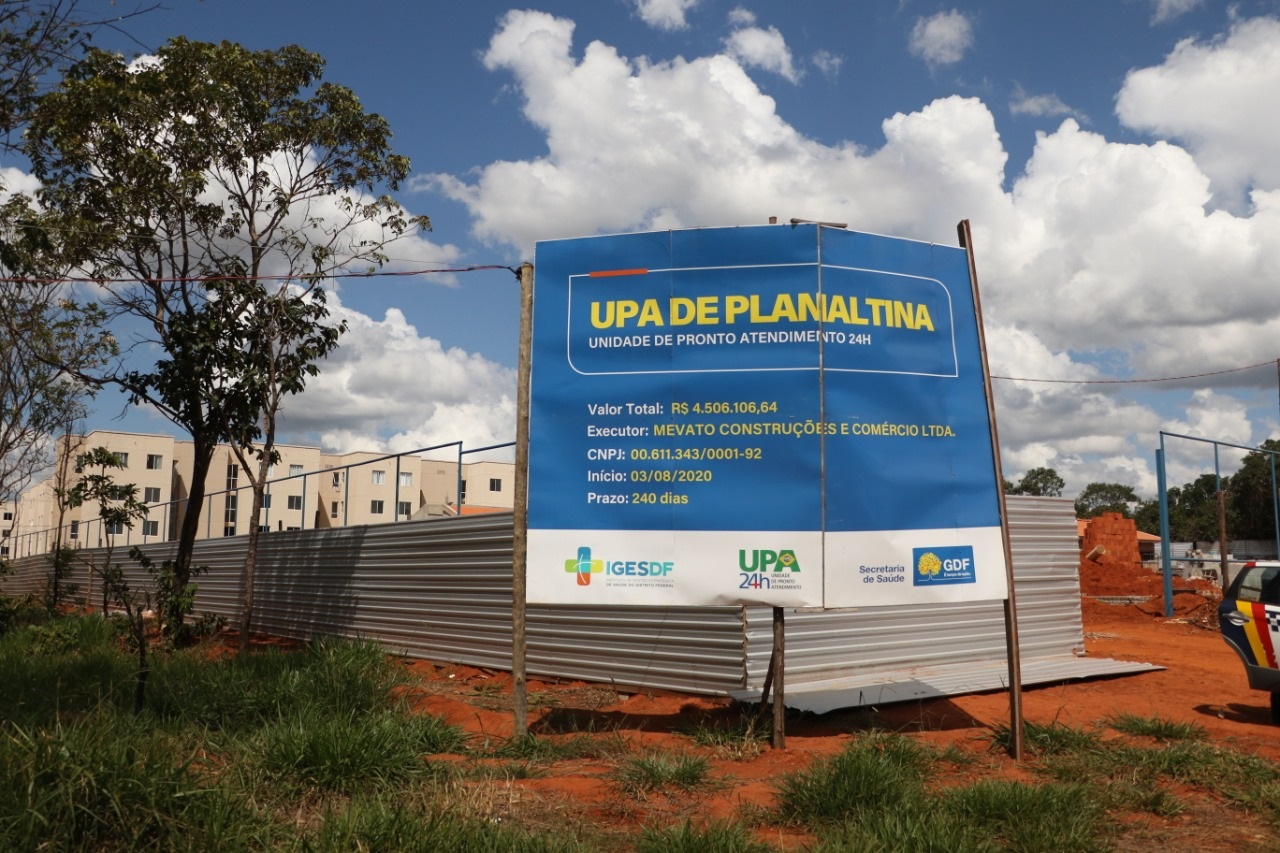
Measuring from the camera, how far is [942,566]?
7160 millimetres

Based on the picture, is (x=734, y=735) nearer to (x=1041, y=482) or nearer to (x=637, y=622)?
(x=637, y=622)

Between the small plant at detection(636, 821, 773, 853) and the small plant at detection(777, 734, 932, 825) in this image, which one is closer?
the small plant at detection(636, 821, 773, 853)

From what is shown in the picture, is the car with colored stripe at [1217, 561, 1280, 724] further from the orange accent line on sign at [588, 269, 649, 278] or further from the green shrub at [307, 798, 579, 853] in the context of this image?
the green shrub at [307, 798, 579, 853]

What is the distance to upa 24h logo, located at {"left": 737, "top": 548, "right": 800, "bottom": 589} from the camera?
7.02 m

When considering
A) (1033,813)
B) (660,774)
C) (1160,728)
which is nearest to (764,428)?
(660,774)

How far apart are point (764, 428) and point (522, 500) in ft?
6.22

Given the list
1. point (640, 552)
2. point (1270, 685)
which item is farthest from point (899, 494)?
point (1270, 685)

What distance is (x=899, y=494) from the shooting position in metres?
7.18

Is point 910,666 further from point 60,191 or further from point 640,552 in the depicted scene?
point 60,191

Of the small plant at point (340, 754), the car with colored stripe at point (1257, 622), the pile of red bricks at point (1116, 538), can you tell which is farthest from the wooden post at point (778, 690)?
the pile of red bricks at point (1116, 538)

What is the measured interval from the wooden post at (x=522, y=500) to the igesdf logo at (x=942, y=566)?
284 cm

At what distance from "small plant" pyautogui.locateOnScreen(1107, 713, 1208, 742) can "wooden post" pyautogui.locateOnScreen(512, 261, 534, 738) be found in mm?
4488

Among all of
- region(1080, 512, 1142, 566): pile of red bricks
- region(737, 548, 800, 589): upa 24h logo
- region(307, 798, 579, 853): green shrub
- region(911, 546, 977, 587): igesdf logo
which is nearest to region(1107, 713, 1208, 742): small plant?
Result: region(911, 546, 977, 587): igesdf logo

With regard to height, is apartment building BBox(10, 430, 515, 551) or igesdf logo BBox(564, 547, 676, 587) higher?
apartment building BBox(10, 430, 515, 551)
